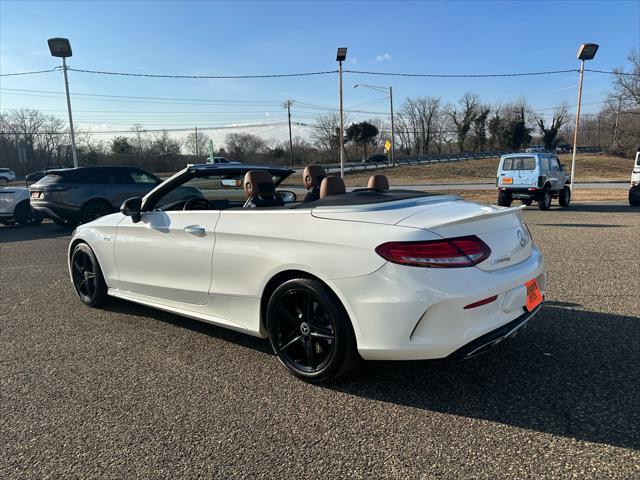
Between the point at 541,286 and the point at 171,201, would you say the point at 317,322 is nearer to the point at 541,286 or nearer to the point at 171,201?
the point at 541,286

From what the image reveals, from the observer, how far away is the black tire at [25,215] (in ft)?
42.3

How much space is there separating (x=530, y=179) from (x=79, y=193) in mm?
13271

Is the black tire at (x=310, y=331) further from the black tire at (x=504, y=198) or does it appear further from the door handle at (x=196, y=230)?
the black tire at (x=504, y=198)

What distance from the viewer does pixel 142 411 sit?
2787mm

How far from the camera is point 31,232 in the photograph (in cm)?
1202

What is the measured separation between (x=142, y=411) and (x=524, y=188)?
586 inches

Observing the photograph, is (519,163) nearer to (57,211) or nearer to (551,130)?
(57,211)

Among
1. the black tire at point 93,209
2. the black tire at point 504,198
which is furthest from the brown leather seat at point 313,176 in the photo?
the black tire at point 504,198

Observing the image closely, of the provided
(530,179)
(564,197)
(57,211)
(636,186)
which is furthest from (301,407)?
(636,186)

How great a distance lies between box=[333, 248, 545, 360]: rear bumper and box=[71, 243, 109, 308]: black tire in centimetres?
300

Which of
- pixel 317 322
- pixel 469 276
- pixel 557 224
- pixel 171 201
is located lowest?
pixel 557 224

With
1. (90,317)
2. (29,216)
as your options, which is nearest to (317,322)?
(90,317)

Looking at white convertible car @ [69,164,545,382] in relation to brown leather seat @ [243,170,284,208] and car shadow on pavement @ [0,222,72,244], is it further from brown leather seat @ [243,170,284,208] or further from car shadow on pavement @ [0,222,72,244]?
car shadow on pavement @ [0,222,72,244]

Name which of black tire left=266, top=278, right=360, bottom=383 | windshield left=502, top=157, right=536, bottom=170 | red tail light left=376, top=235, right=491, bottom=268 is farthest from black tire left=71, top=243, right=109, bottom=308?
windshield left=502, top=157, right=536, bottom=170
